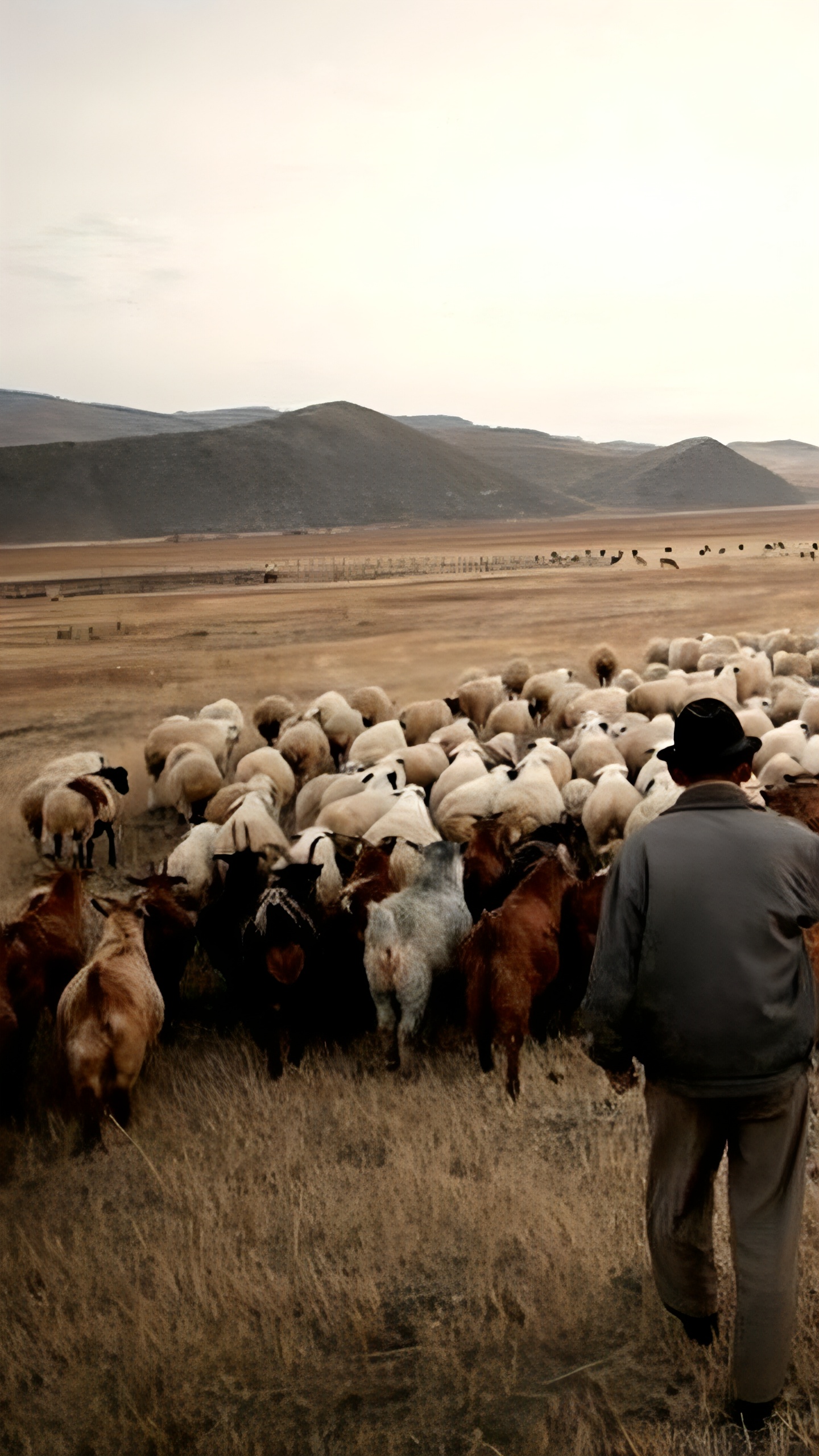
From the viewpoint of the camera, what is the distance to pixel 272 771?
11.0 metres

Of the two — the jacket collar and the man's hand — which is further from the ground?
the jacket collar

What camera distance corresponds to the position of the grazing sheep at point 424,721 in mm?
13766

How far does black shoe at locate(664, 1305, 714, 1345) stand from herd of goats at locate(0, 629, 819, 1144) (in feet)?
6.08

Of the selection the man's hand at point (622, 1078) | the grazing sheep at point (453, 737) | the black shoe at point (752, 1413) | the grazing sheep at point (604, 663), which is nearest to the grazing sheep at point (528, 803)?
the grazing sheep at point (453, 737)

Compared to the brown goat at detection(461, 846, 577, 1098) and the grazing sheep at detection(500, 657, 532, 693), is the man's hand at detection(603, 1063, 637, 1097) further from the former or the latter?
the grazing sheep at detection(500, 657, 532, 693)

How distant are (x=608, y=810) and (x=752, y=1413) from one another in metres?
5.80

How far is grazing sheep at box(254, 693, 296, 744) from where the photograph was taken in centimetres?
1445

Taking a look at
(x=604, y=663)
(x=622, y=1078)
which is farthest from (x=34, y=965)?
(x=604, y=663)

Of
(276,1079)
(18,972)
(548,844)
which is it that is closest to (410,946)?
(276,1079)

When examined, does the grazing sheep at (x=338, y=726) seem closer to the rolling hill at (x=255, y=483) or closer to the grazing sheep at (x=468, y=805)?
the grazing sheep at (x=468, y=805)

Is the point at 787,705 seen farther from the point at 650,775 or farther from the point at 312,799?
the point at 312,799

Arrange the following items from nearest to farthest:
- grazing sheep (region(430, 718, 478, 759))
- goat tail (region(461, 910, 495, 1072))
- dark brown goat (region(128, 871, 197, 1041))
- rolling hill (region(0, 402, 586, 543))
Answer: goat tail (region(461, 910, 495, 1072)) < dark brown goat (region(128, 871, 197, 1041)) < grazing sheep (region(430, 718, 478, 759)) < rolling hill (region(0, 402, 586, 543))

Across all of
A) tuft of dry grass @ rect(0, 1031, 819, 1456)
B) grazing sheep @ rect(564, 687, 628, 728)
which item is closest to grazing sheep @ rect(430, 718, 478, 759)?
grazing sheep @ rect(564, 687, 628, 728)

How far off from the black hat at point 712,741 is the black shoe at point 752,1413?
2007 mm
